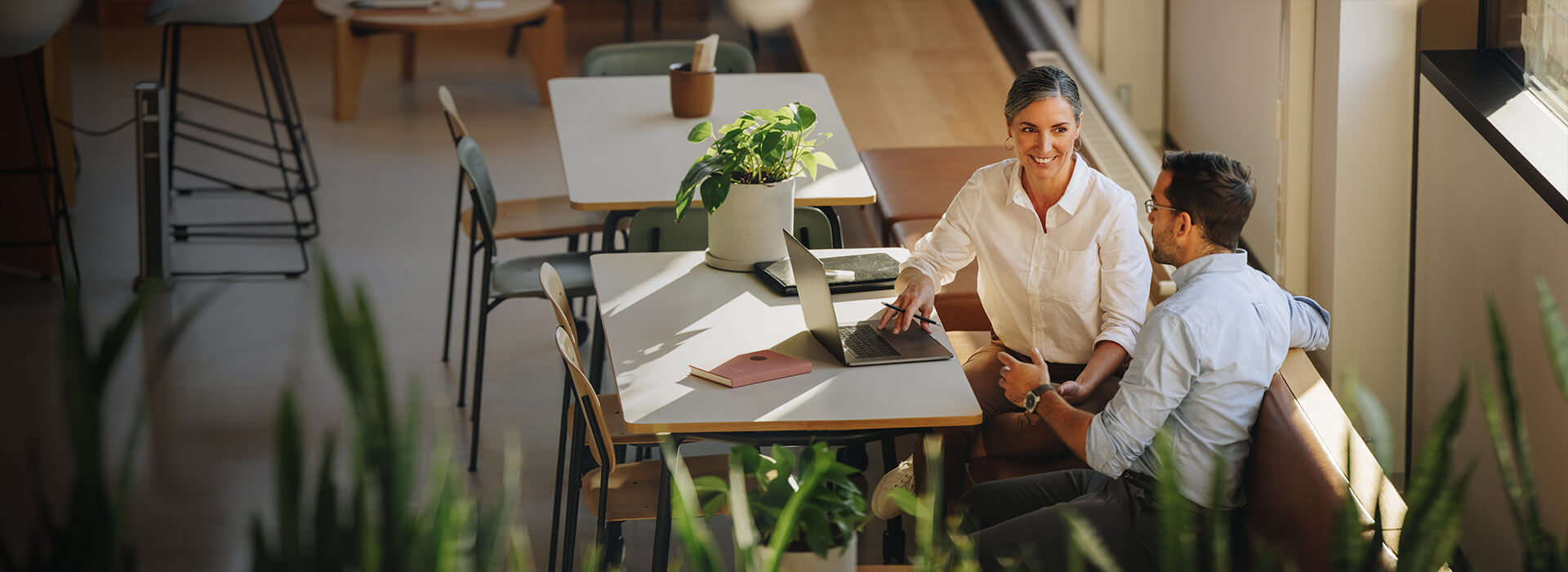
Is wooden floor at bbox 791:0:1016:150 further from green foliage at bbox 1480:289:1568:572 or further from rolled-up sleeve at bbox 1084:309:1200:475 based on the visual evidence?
green foliage at bbox 1480:289:1568:572

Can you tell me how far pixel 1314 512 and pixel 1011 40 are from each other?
22.1ft

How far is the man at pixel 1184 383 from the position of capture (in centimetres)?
238

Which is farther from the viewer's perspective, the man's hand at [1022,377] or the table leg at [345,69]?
the table leg at [345,69]

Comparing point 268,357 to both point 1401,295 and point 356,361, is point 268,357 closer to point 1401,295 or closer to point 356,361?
point 1401,295

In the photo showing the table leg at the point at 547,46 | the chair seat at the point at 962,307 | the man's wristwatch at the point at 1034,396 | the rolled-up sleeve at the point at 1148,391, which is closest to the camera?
the rolled-up sleeve at the point at 1148,391

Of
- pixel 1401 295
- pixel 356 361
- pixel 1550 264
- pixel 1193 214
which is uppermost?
pixel 356 361

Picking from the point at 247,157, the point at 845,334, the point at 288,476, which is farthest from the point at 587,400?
A: the point at 247,157

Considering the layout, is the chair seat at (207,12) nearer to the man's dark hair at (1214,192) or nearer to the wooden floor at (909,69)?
the wooden floor at (909,69)

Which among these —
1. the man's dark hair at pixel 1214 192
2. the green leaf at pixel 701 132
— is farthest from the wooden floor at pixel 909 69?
the man's dark hair at pixel 1214 192

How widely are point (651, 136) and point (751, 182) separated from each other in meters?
1.21

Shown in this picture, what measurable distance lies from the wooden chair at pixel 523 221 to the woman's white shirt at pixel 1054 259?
160 cm

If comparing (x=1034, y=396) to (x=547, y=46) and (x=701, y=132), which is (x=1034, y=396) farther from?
(x=547, y=46)

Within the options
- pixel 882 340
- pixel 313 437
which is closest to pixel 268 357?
pixel 313 437

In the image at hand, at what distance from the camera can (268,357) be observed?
4785 mm
